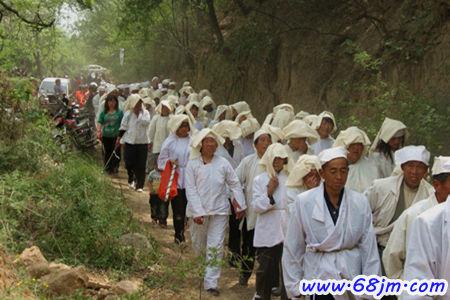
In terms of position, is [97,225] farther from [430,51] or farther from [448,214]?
[430,51]

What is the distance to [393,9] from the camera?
1371 centimetres

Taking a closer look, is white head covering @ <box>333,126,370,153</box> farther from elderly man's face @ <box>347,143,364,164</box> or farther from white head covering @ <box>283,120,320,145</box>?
white head covering @ <box>283,120,320,145</box>

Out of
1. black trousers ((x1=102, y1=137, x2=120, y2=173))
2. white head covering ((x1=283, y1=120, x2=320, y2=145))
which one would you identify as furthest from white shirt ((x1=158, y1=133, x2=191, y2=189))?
black trousers ((x1=102, y1=137, x2=120, y2=173))

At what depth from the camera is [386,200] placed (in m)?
5.95

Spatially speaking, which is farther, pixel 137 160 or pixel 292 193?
pixel 137 160

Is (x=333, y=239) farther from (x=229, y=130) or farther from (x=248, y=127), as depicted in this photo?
(x=248, y=127)

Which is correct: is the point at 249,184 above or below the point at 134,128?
below

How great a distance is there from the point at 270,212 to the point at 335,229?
103 inches

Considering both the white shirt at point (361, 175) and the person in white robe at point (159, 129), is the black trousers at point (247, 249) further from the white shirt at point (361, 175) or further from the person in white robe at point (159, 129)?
the person in white robe at point (159, 129)

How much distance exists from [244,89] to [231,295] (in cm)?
1053

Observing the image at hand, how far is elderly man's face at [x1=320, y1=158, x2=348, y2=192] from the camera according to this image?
15.8 ft

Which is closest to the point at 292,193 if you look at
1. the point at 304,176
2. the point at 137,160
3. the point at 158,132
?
the point at 304,176

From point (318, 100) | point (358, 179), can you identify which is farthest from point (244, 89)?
point (358, 179)

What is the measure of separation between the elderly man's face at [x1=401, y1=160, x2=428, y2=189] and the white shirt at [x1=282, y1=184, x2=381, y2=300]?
1.02 m
